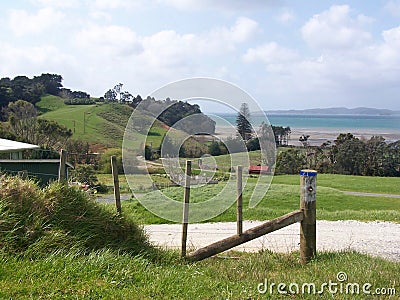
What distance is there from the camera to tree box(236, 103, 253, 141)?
7.11 metres

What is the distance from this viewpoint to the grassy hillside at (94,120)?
38750 mm

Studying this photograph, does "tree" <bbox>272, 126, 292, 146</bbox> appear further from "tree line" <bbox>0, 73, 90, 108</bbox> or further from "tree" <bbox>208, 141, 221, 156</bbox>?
"tree line" <bbox>0, 73, 90, 108</bbox>

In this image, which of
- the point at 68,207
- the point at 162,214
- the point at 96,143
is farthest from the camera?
the point at 96,143

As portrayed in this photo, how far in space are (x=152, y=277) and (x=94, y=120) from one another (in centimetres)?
4758

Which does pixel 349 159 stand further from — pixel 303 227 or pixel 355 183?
pixel 303 227

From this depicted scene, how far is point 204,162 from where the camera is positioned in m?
7.34

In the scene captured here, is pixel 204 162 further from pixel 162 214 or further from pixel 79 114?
pixel 79 114

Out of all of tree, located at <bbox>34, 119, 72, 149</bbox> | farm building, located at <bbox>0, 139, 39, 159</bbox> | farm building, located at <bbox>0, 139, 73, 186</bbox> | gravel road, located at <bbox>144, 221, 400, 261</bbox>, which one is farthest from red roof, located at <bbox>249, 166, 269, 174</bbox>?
tree, located at <bbox>34, 119, 72, 149</bbox>

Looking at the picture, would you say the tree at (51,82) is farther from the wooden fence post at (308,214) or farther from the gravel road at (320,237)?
the wooden fence post at (308,214)

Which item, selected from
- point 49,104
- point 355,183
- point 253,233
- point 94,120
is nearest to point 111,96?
point 94,120

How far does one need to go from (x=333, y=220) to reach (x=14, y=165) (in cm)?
1028

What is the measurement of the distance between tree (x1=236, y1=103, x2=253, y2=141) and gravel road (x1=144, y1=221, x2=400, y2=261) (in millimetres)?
2117

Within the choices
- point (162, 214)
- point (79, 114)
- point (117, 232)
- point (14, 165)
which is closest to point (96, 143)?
point (79, 114)

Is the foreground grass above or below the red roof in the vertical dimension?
below
